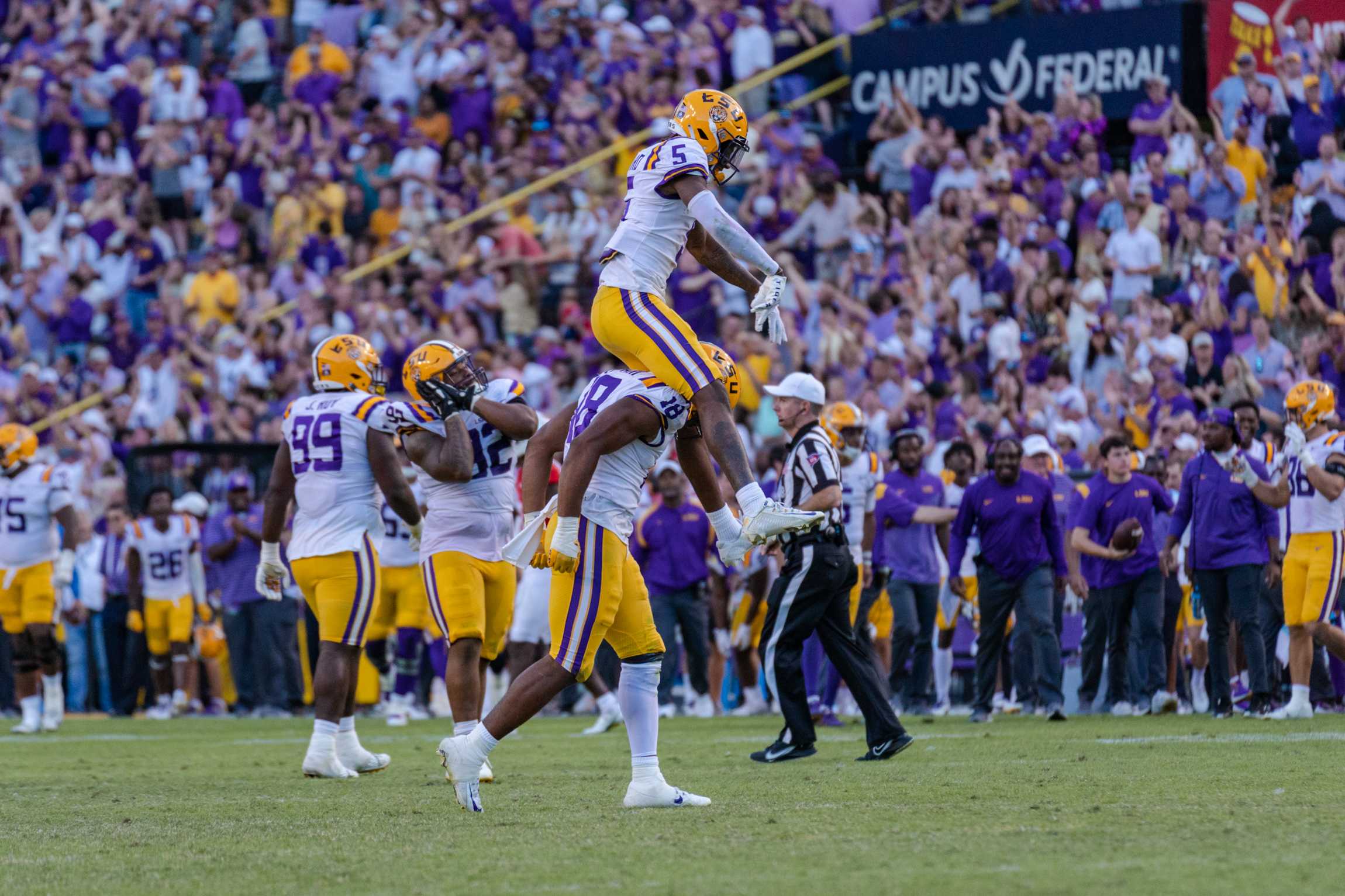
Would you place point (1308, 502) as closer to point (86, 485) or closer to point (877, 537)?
point (877, 537)

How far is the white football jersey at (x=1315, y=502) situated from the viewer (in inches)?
527

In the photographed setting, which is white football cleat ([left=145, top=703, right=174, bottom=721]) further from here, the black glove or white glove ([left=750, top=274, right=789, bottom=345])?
white glove ([left=750, top=274, right=789, bottom=345])

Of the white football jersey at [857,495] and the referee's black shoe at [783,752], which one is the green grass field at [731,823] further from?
the white football jersey at [857,495]

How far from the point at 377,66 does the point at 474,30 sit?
1.48 meters

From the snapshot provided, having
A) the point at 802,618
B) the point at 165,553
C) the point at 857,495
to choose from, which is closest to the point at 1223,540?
the point at 857,495

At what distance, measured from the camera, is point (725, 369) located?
26.0 ft

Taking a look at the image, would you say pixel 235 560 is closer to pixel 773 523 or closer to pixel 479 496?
pixel 479 496

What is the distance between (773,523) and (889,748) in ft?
9.80

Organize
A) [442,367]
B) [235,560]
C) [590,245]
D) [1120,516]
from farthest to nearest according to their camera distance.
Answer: [590,245] → [235,560] → [1120,516] → [442,367]

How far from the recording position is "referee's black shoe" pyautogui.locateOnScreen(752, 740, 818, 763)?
10741 millimetres

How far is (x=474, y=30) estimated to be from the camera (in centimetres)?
2602

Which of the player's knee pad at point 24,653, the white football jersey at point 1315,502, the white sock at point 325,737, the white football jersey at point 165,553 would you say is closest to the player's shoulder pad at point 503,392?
the white sock at point 325,737

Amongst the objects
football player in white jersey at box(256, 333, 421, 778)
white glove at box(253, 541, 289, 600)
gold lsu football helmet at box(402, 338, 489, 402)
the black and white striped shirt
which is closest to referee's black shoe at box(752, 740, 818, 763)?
the black and white striped shirt

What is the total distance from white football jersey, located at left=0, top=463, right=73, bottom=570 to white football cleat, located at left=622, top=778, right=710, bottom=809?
30.1 ft
